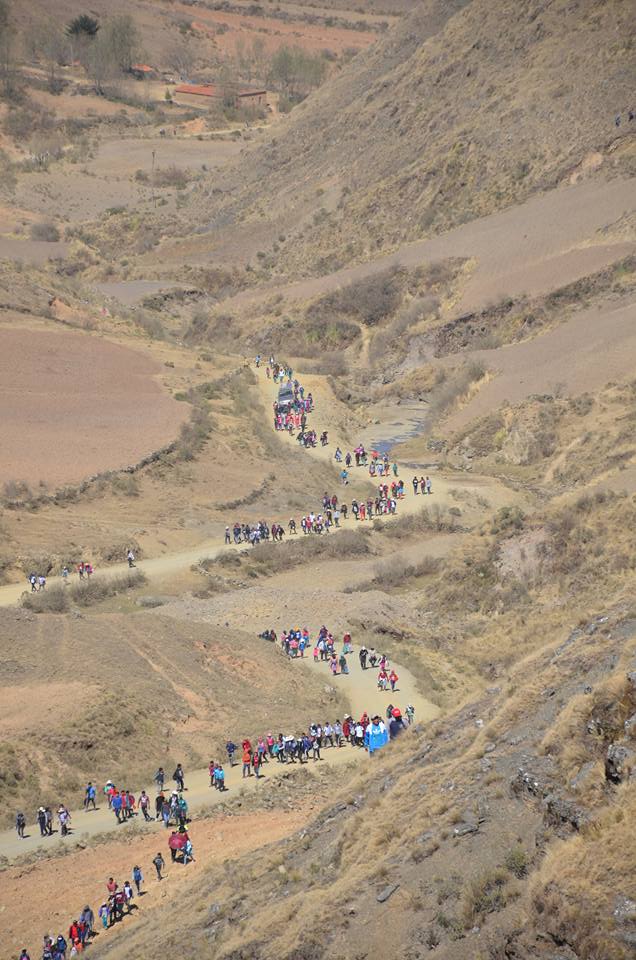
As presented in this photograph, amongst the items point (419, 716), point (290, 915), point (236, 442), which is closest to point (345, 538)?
point (236, 442)

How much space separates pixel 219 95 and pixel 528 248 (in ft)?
245

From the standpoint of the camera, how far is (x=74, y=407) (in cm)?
5462

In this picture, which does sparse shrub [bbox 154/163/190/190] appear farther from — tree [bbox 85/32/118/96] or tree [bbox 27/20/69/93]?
tree [bbox 27/20/69/93]

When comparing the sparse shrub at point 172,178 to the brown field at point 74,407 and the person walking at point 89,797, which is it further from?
the person walking at point 89,797

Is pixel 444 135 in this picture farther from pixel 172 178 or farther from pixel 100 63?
pixel 100 63

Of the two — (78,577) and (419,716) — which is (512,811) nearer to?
(419,716)

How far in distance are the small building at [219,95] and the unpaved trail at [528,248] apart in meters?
60.5

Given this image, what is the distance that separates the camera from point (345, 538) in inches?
1732

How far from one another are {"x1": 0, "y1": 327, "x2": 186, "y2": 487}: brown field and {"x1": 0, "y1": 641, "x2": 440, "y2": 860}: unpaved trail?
18.0 meters

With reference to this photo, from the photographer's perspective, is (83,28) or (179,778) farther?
(83,28)

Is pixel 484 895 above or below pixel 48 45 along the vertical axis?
below

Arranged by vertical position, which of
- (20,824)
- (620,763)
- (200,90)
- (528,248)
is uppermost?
(200,90)

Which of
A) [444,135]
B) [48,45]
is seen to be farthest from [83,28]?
[444,135]

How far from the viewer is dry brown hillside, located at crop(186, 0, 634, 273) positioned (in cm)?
8212
